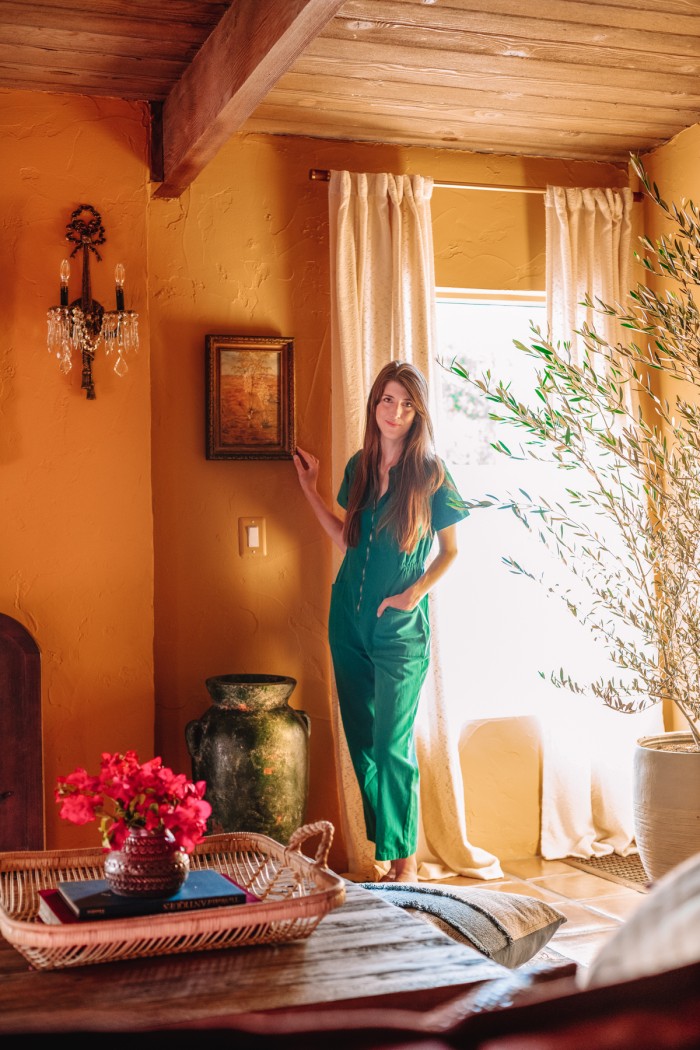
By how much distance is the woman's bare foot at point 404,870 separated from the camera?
3459 mm

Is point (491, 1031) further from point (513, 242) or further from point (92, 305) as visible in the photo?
point (513, 242)

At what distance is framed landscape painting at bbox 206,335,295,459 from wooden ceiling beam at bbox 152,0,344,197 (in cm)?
57

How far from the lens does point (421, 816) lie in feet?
12.6

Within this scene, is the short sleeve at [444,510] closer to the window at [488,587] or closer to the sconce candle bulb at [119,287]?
the window at [488,587]

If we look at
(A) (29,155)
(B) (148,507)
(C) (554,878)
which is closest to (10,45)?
(A) (29,155)

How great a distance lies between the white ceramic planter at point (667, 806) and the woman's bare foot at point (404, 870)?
736mm

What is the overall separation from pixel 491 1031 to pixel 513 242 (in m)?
3.95

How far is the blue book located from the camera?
5.23 feet

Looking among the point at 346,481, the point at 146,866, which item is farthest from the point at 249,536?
the point at 146,866

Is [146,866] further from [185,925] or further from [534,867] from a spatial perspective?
[534,867]

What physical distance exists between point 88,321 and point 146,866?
214 centimetres

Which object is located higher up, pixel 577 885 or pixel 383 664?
pixel 383 664

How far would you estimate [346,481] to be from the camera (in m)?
3.70

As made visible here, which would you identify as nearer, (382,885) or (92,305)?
(382,885)
